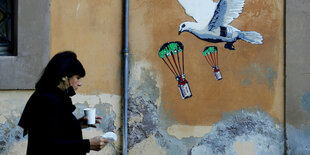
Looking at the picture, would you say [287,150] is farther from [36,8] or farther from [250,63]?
[36,8]

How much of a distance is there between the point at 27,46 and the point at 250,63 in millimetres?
2837

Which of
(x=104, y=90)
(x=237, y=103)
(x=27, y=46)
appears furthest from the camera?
(x=237, y=103)

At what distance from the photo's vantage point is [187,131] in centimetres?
483

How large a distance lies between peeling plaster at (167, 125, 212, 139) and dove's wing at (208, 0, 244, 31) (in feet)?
4.31

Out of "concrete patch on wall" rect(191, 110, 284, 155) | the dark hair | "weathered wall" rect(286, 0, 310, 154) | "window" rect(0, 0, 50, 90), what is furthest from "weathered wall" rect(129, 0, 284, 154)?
the dark hair

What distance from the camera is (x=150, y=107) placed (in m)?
4.77

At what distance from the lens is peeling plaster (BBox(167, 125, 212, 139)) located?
4805 mm

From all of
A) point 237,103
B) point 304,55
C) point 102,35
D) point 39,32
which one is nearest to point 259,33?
point 304,55

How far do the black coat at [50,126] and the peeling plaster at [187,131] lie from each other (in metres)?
2.45

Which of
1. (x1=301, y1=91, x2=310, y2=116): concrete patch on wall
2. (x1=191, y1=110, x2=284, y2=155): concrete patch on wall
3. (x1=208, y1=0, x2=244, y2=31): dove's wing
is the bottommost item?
(x1=191, y1=110, x2=284, y2=155): concrete patch on wall

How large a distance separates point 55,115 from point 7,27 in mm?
2469

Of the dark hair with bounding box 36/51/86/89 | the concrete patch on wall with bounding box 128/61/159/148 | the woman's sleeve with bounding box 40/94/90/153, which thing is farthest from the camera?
the concrete patch on wall with bounding box 128/61/159/148

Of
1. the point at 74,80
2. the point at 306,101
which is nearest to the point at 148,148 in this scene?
the point at 306,101

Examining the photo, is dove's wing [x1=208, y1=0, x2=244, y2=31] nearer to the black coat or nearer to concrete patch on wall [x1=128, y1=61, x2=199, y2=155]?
concrete patch on wall [x1=128, y1=61, x2=199, y2=155]
